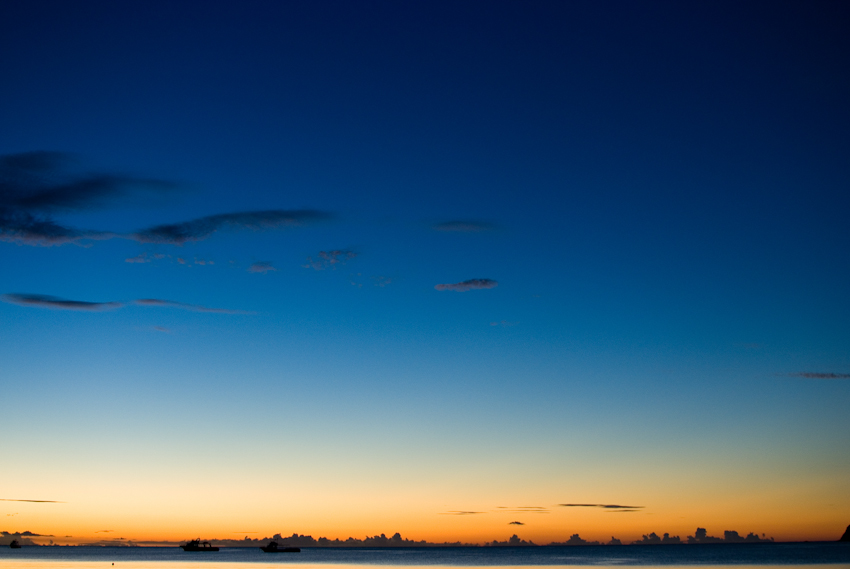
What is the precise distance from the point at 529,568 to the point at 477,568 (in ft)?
35.2

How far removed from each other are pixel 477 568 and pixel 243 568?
45295 mm

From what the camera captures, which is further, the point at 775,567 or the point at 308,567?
the point at 308,567

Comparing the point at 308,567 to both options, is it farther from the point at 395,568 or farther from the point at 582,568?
the point at 582,568

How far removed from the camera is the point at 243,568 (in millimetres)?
131875

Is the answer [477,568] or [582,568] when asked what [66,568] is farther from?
[582,568]

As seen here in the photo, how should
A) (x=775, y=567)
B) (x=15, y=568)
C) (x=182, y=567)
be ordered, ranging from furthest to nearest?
(x=182, y=567)
(x=775, y=567)
(x=15, y=568)

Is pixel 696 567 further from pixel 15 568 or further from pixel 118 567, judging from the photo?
pixel 15 568

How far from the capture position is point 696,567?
131 m

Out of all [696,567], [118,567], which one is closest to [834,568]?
[696,567]

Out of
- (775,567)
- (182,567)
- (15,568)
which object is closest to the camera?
(15,568)

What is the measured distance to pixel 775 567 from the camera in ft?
409

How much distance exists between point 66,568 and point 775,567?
391 ft

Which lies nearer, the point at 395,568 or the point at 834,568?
the point at 834,568

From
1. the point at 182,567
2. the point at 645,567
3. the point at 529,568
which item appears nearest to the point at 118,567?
the point at 182,567
